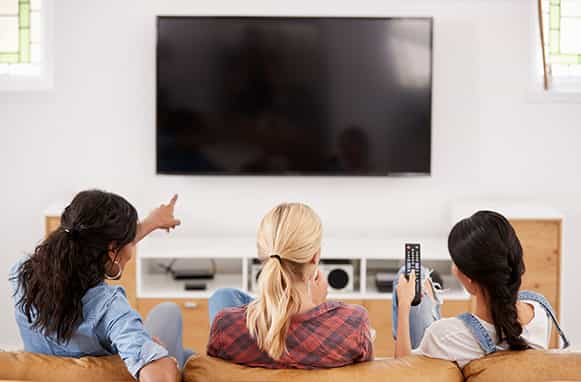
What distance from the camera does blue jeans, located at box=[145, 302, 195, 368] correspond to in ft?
8.35

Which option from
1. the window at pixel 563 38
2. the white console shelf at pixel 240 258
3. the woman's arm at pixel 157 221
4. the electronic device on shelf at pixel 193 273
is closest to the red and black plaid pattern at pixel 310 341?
the woman's arm at pixel 157 221

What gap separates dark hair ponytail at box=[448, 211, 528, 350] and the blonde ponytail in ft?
1.30

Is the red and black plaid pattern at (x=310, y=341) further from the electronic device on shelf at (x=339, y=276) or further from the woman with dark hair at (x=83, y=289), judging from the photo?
the electronic device on shelf at (x=339, y=276)

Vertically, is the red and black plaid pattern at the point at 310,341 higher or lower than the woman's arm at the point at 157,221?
lower

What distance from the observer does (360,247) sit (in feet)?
13.8

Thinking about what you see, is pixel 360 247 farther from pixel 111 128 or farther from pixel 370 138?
pixel 111 128

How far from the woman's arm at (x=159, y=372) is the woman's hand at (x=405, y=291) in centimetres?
76

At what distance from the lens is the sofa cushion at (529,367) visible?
1772 mm

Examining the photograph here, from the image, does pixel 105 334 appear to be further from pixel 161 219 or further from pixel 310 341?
pixel 161 219

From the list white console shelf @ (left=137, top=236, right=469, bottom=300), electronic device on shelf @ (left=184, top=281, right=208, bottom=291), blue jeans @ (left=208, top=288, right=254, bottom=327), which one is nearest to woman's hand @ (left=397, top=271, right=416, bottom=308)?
blue jeans @ (left=208, top=288, right=254, bottom=327)

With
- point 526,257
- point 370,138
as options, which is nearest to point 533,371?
point 526,257

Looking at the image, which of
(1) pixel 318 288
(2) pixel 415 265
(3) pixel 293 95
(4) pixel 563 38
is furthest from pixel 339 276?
(4) pixel 563 38

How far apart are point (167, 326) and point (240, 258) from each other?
5.66 feet

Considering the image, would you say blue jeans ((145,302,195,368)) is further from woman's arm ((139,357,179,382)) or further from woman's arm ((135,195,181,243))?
woman's arm ((139,357,179,382))
